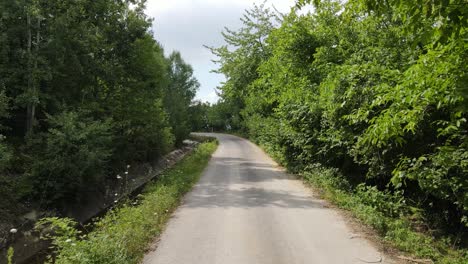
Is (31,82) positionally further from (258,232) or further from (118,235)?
(258,232)

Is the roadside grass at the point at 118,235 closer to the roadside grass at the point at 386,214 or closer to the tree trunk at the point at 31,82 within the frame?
the roadside grass at the point at 386,214

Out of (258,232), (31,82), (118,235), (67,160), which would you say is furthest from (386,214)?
(31,82)

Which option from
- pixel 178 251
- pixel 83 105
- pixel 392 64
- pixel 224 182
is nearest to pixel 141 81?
pixel 83 105

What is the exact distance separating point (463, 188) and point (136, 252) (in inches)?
256

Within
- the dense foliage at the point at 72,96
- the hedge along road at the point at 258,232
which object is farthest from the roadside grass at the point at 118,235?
the dense foliage at the point at 72,96

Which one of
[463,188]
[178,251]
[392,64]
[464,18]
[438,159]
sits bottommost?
[178,251]

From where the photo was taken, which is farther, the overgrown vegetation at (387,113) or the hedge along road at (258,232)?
the hedge along road at (258,232)

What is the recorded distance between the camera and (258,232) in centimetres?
948

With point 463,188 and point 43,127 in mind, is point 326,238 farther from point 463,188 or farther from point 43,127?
point 43,127

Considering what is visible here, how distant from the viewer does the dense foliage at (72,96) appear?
49.9ft

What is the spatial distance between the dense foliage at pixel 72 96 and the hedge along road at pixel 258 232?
473 centimetres

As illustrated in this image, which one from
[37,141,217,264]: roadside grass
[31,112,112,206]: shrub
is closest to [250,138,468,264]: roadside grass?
[37,141,217,264]: roadside grass

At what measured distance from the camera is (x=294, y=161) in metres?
20.6

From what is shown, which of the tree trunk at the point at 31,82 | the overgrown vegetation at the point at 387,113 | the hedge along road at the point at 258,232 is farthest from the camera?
the tree trunk at the point at 31,82
